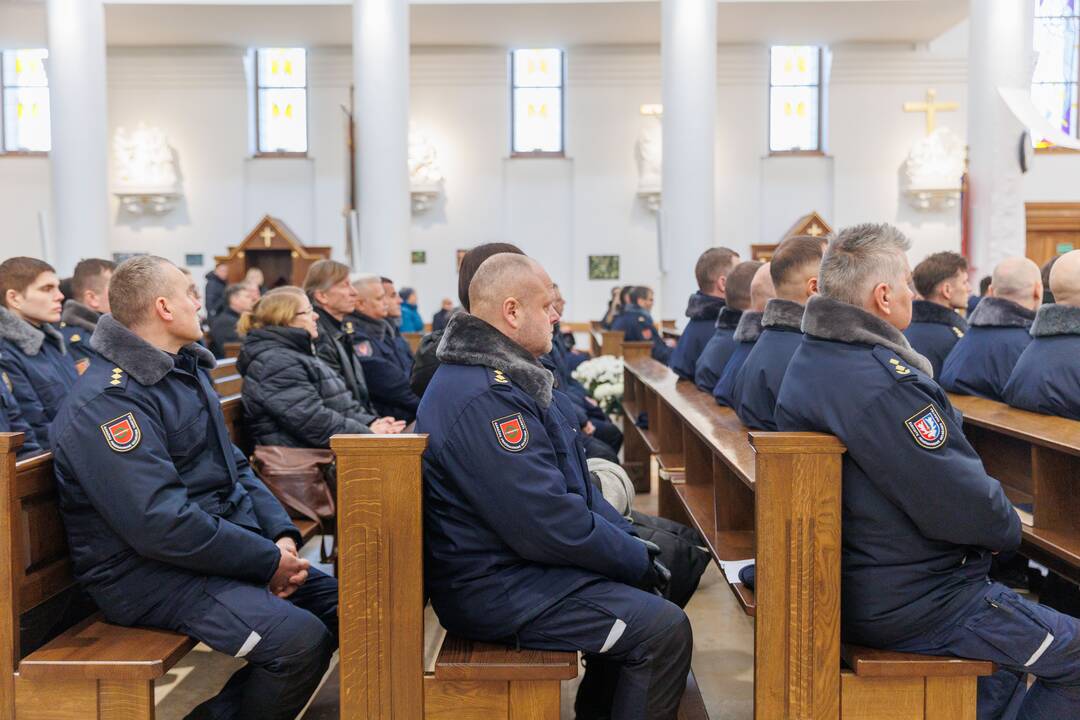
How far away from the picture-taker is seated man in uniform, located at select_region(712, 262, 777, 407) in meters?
4.81

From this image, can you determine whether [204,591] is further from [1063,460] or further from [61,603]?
[1063,460]

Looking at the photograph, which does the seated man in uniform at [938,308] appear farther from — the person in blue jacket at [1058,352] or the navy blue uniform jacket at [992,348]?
the person in blue jacket at [1058,352]

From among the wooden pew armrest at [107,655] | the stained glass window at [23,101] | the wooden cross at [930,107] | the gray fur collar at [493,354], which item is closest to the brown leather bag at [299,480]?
the wooden pew armrest at [107,655]

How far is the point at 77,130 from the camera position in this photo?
13898 mm

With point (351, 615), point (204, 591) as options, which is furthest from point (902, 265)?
point (204, 591)

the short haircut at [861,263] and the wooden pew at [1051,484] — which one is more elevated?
the short haircut at [861,263]

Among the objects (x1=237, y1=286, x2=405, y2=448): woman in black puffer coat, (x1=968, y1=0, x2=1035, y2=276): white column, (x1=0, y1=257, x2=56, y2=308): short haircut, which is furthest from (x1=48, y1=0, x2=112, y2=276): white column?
(x1=968, y1=0, x2=1035, y2=276): white column

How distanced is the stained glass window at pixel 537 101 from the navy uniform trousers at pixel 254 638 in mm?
15634

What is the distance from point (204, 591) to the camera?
2.85m

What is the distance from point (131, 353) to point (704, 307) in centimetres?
407

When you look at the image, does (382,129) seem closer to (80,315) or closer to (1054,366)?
(80,315)

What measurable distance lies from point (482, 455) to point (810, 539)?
847mm

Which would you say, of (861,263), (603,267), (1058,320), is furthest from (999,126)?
(861,263)

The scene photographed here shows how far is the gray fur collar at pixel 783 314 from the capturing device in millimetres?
3984
